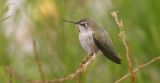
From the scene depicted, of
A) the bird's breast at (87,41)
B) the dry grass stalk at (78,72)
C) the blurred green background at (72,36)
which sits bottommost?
the blurred green background at (72,36)

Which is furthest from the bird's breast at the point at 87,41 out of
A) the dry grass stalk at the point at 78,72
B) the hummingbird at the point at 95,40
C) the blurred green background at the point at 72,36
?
the blurred green background at the point at 72,36

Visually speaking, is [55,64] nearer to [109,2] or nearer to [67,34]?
[67,34]

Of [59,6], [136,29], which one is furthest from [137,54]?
[59,6]

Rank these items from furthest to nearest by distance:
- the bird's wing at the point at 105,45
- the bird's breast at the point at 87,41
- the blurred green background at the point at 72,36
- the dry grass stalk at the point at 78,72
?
the blurred green background at the point at 72,36 → the bird's breast at the point at 87,41 → the bird's wing at the point at 105,45 → the dry grass stalk at the point at 78,72

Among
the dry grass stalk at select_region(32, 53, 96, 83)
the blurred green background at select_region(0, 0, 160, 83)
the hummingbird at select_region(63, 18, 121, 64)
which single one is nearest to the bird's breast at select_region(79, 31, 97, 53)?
the hummingbird at select_region(63, 18, 121, 64)

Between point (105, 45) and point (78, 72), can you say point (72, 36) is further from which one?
point (78, 72)

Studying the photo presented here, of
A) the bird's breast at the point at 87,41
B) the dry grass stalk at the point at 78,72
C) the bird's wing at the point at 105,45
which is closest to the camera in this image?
the dry grass stalk at the point at 78,72

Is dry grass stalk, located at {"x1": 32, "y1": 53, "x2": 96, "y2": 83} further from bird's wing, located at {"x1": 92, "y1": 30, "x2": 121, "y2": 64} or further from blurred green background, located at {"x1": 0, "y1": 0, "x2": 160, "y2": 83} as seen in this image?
blurred green background, located at {"x1": 0, "y1": 0, "x2": 160, "y2": 83}

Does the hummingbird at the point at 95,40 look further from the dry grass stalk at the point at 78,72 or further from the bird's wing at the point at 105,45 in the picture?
the dry grass stalk at the point at 78,72
